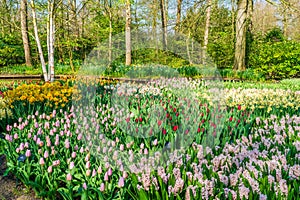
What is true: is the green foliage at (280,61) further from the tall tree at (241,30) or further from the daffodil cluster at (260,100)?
the daffodil cluster at (260,100)

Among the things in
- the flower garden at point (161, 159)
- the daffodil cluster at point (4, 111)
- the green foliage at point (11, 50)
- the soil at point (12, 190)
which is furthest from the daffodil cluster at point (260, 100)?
the green foliage at point (11, 50)

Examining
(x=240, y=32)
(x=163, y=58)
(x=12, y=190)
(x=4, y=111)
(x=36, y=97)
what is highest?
(x=240, y=32)

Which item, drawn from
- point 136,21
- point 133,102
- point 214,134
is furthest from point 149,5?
point 214,134

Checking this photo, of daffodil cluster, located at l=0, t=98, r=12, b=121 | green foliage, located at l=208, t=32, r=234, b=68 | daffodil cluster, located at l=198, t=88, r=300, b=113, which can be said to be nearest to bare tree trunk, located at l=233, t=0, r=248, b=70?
green foliage, located at l=208, t=32, r=234, b=68

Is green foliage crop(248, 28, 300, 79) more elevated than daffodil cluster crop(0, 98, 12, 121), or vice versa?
green foliage crop(248, 28, 300, 79)

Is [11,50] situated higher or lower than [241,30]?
lower

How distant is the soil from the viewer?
6.98ft

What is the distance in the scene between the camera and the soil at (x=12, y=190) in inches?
83.7

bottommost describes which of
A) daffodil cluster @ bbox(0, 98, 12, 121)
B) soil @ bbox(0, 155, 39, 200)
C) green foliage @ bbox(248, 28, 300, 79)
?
soil @ bbox(0, 155, 39, 200)

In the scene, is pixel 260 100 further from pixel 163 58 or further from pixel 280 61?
pixel 280 61

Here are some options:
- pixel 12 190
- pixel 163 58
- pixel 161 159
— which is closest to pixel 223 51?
pixel 163 58

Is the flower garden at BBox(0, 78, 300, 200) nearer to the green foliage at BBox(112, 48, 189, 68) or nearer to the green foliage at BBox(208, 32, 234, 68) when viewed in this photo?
the green foliage at BBox(112, 48, 189, 68)

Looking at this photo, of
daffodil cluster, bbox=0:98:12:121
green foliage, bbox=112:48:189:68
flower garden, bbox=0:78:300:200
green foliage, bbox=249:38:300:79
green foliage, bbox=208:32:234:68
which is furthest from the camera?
green foliage, bbox=208:32:234:68

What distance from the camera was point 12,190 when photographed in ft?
7.32
